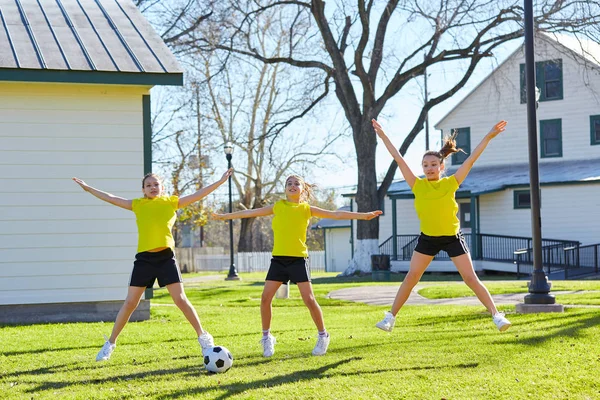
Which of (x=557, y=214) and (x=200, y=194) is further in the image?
(x=557, y=214)

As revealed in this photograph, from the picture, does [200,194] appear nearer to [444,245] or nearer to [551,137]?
[444,245]

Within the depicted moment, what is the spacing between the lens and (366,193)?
2827 centimetres

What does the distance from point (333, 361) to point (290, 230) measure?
4.45 feet

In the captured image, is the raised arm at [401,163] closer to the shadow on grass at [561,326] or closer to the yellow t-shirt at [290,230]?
the yellow t-shirt at [290,230]

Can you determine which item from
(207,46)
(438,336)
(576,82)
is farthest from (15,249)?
(576,82)

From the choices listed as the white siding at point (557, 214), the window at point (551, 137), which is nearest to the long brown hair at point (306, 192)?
the white siding at point (557, 214)

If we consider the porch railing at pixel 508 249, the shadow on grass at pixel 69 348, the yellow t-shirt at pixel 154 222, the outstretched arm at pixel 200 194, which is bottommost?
the shadow on grass at pixel 69 348

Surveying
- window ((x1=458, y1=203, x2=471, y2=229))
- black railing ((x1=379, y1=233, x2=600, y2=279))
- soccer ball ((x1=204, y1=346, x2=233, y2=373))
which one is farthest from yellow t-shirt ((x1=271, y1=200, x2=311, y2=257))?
window ((x1=458, y1=203, x2=471, y2=229))

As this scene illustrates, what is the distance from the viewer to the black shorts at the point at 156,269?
26.6 feet

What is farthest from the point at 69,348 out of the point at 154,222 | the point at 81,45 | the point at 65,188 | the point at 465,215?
the point at 465,215

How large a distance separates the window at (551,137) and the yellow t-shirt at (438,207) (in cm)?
2676

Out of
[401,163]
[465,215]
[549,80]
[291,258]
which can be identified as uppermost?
[549,80]

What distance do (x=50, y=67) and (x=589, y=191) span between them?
22671 mm

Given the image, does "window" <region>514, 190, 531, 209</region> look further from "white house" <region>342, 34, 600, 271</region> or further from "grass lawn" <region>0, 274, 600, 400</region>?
"grass lawn" <region>0, 274, 600, 400</region>
